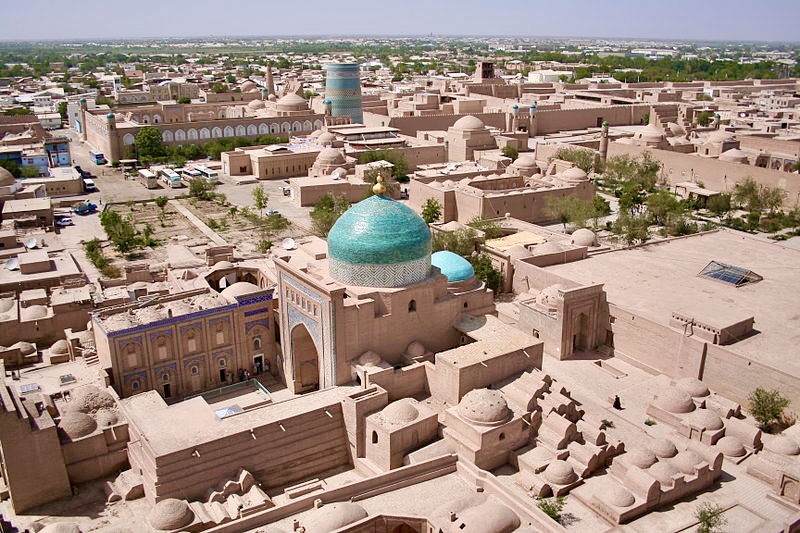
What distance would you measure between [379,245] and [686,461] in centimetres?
901

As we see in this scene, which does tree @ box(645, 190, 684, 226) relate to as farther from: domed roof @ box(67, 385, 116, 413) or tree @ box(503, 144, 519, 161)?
domed roof @ box(67, 385, 116, 413)

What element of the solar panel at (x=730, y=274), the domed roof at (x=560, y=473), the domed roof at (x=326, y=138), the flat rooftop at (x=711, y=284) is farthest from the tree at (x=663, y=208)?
the domed roof at (x=326, y=138)

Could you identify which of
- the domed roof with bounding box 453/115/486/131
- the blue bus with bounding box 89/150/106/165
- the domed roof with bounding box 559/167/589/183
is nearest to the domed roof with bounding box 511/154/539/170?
the domed roof with bounding box 559/167/589/183

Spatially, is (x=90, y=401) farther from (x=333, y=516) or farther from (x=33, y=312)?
(x=333, y=516)

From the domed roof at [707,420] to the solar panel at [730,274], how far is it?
312 inches

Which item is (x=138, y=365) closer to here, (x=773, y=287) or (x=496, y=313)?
(x=496, y=313)

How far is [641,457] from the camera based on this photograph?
635 inches

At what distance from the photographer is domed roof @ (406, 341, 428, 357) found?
64.8ft

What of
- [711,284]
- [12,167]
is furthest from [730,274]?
[12,167]

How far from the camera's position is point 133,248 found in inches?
1292

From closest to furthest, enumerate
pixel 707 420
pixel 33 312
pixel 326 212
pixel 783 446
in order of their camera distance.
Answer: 1. pixel 783 446
2. pixel 707 420
3. pixel 33 312
4. pixel 326 212

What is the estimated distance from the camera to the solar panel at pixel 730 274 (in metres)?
24.5

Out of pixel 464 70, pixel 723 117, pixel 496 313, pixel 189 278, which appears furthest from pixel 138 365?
pixel 464 70

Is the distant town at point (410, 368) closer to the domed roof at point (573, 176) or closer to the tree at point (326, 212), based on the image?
the domed roof at point (573, 176)
